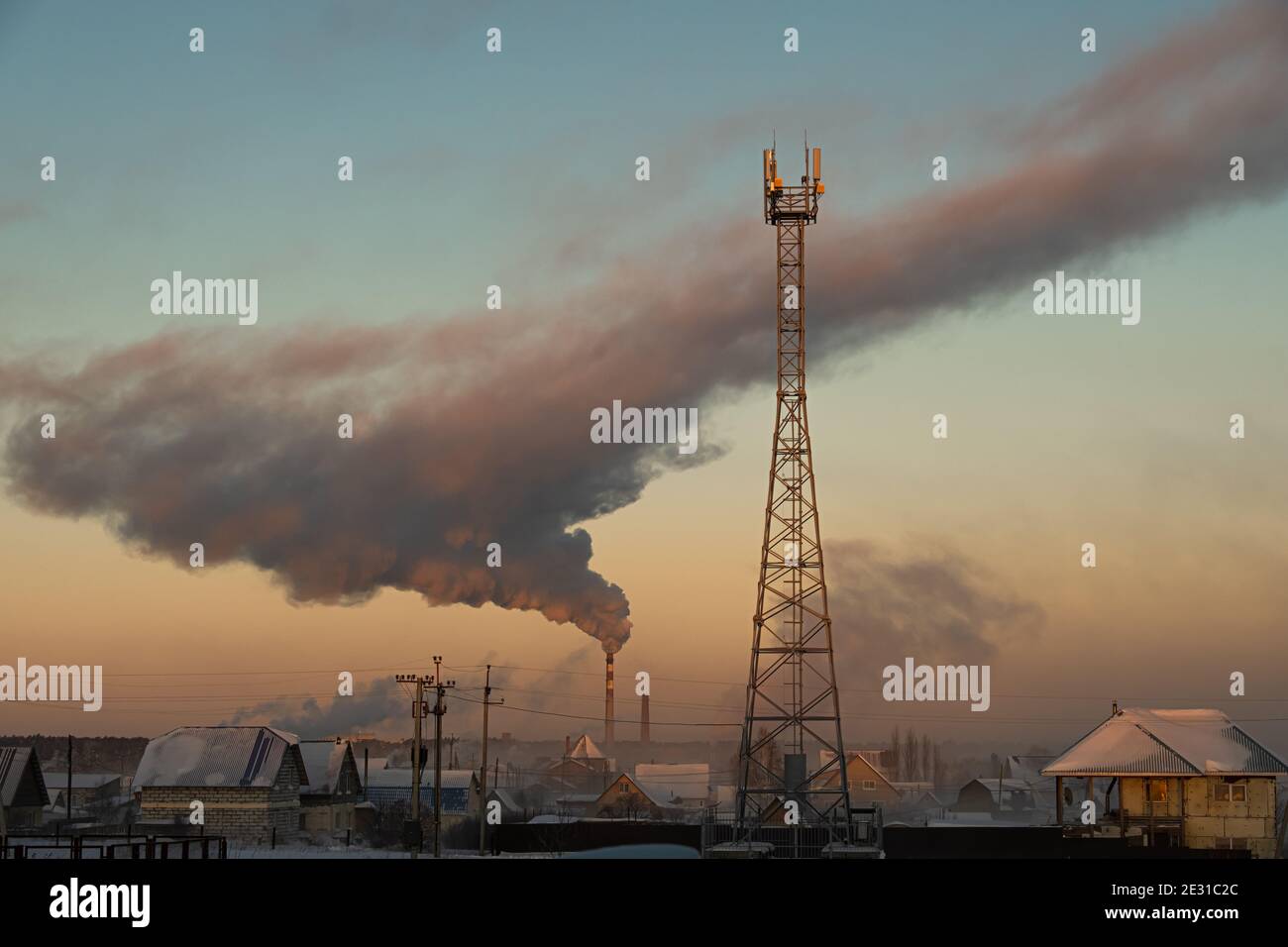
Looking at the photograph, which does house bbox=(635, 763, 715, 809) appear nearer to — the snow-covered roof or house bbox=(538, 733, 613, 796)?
house bbox=(538, 733, 613, 796)

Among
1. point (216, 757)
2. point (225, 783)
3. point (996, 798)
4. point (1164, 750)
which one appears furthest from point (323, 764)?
point (996, 798)

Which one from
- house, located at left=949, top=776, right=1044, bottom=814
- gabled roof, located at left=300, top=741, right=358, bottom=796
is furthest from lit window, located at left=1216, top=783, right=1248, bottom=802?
house, located at left=949, top=776, right=1044, bottom=814

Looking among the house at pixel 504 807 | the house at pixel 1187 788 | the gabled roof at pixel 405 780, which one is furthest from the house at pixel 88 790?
the house at pixel 1187 788

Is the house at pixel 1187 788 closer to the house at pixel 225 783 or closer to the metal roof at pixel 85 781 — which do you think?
the house at pixel 225 783

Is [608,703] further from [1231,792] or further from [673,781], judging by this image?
[1231,792]
